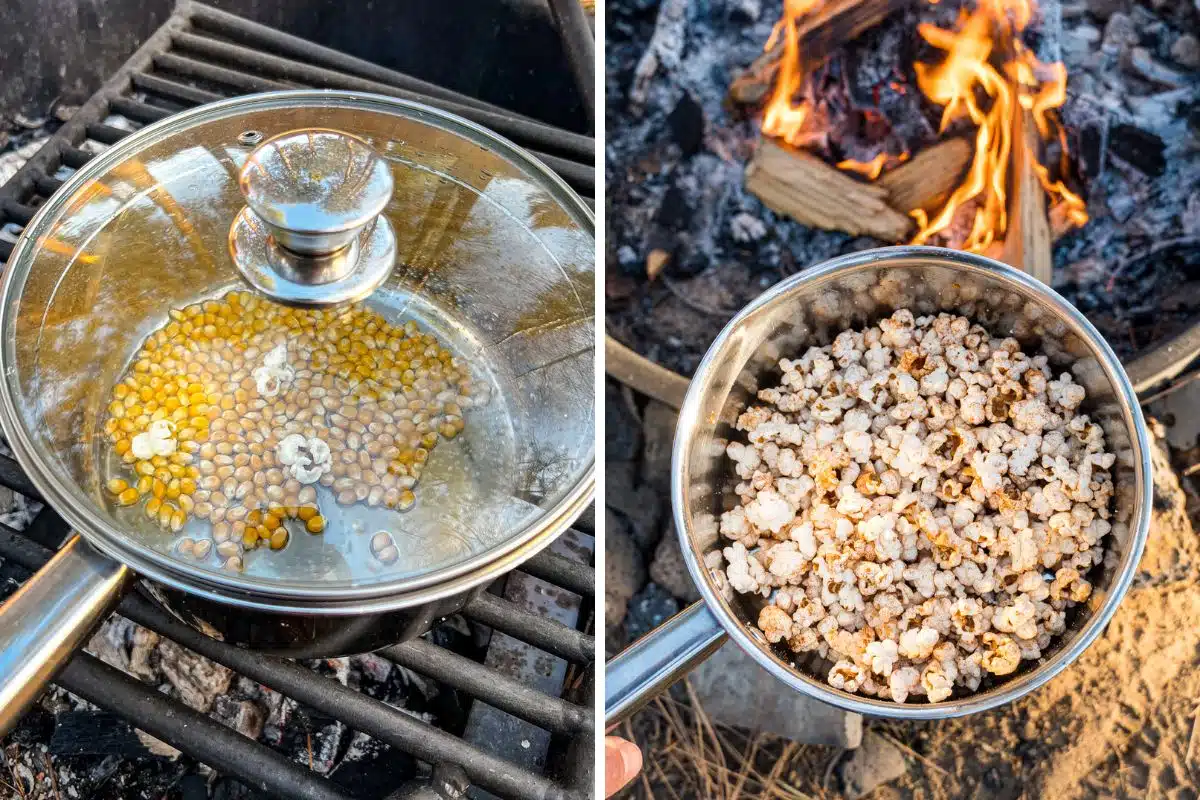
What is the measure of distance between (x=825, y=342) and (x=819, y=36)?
0.50m

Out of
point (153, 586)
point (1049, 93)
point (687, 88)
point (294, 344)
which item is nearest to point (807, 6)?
point (687, 88)

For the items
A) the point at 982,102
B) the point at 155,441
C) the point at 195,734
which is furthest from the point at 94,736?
the point at 982,102

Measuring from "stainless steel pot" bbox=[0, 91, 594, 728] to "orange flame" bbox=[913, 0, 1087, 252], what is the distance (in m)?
0.66

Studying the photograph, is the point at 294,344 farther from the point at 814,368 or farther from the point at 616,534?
the point at 616,534

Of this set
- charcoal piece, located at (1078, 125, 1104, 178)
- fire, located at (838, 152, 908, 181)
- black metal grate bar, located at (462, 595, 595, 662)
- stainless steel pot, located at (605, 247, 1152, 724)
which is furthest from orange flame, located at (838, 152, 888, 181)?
black metal grate bar, located at (462, 595, 595, 662)

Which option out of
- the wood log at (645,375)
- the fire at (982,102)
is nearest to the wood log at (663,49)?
the fire at (982,102)

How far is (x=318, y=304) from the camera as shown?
742 mm

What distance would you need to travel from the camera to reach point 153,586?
761 millimetres

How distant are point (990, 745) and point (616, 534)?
0.49 m

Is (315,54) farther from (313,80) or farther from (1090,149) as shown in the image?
(1090,149)

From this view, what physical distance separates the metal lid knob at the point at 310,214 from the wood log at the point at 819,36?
75 cm

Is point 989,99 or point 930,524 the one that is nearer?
point 930,524

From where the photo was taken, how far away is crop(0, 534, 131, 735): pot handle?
26.5 inches

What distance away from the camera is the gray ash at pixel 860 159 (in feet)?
4.41
